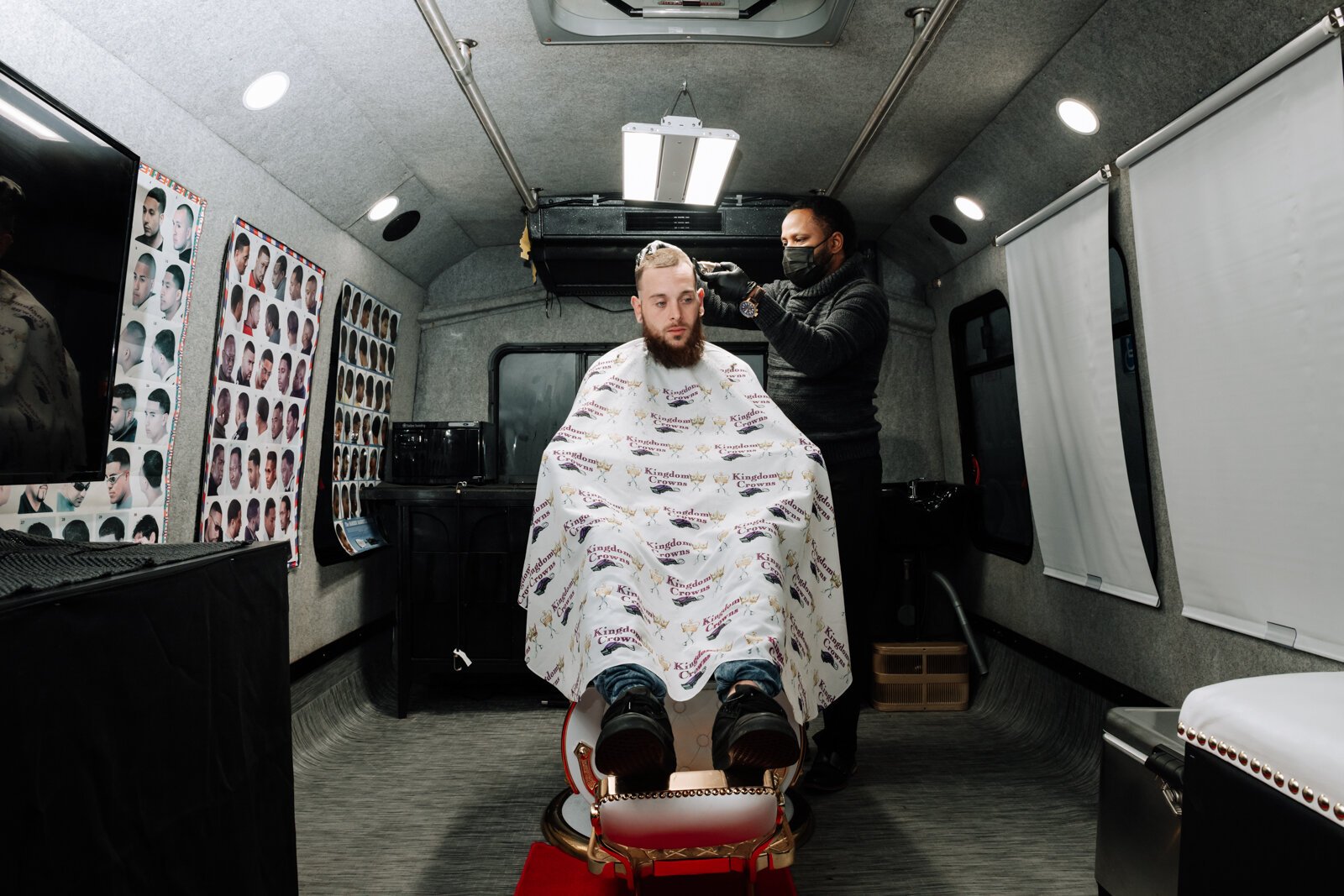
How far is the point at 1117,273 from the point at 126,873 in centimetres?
304

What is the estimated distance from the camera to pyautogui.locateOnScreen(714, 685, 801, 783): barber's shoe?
4.36 ft

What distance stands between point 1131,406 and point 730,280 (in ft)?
4.69

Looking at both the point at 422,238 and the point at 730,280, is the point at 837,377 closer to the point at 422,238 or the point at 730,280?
the point at 730,280

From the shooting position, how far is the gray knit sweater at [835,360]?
8.01 feet

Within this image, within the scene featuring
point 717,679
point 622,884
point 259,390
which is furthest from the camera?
point 259,390

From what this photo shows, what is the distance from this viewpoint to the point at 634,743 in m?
1.32

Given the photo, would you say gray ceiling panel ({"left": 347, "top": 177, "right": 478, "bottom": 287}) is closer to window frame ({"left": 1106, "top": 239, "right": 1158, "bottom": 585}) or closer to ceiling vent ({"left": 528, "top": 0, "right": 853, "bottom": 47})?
ceiling vent ({"left": 528, "top": 0, "right": 853, "bottom": 47})

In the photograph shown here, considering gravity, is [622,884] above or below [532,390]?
below

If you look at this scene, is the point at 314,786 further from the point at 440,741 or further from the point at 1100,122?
the point at 1100,122

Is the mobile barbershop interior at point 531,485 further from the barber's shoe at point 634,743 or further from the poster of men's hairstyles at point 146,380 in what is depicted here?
the barber's shoe at point 634,743

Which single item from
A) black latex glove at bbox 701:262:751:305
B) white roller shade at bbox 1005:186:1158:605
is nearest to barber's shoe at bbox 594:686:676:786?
black latex glove at bbox 701:262:751:305

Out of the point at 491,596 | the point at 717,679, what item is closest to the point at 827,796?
the point at 717,679

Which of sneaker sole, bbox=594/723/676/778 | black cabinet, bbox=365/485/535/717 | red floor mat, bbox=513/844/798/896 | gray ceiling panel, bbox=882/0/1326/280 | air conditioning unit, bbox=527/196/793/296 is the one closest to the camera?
sneaker sole, bbox=594/723/676/778

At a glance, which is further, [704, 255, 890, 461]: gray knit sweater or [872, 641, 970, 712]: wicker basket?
[872, 641, 970, 712]: wicker basket
